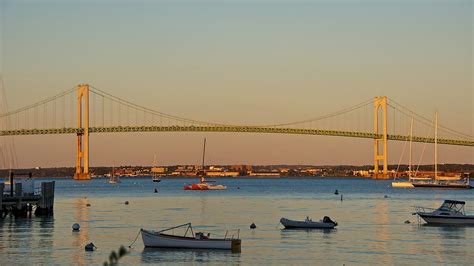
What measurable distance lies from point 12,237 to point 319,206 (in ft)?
107

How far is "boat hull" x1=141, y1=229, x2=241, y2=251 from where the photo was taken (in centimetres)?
3331

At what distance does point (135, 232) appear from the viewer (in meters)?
42.0

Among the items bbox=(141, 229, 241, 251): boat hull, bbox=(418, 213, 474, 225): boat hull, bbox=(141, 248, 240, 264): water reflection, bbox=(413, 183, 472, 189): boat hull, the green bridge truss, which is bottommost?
bbox=(141, 248, 240, 264): water reflection

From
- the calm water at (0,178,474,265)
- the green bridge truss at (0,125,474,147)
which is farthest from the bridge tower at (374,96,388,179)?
the calm water at (0,178,474,265)

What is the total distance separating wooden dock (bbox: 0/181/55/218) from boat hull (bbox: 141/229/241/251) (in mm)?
15991

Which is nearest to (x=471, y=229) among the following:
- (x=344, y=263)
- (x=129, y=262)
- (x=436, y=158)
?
(x=344, y=263)

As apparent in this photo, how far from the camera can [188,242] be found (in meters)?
33.5

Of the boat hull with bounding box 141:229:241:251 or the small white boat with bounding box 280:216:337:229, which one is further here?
the small white boat with bounding box 280:216:337:229

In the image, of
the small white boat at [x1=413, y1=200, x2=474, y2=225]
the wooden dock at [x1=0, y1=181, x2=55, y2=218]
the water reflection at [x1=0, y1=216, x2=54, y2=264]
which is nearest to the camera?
the water reflection at [x1=0, y1=216, x2=54, y2=264]

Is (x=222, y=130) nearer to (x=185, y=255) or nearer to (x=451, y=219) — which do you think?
(x=451, y=219)

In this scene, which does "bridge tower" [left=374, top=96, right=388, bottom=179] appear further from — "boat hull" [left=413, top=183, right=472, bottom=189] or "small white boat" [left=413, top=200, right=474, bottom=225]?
"small white boat" [left=413, top=200, right=474, bottom=225]

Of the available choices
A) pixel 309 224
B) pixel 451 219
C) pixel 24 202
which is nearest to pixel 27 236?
pixel 24 202

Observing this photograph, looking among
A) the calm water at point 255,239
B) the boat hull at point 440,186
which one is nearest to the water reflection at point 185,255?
the calm water at point 255,239

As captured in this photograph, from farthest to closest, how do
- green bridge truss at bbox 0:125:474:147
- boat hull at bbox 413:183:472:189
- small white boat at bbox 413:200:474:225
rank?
green bridge truss at bbox 0:125:474:147 → boat hull at bbox 413:183:472:189 → small white boat at bbox 413:200:474:225
